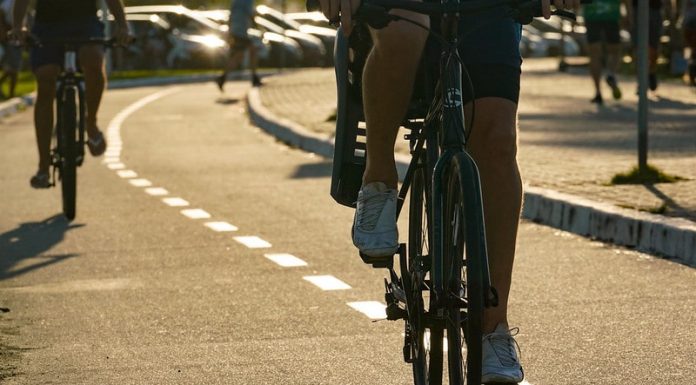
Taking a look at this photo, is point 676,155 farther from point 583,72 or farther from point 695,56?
point 583,72

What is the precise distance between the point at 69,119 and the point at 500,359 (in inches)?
310

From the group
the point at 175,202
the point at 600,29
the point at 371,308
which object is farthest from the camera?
the point at 600,29

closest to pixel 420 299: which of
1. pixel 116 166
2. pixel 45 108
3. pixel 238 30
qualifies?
pixel 45 108

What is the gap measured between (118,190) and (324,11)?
9815 millimetres

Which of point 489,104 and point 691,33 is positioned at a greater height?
point 489,104

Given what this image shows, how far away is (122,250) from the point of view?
11031mm

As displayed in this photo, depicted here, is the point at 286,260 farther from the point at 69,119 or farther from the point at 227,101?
the point at 227,101

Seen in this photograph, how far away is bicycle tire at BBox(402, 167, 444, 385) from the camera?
18.0ft

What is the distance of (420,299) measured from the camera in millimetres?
5602

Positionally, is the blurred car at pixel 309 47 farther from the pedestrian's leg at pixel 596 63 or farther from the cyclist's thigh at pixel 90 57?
the cyclist's thigh at pixel 90 57

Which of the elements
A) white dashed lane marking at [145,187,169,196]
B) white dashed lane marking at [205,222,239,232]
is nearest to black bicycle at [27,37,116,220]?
white dashed lane marking at [205,222,239,232]

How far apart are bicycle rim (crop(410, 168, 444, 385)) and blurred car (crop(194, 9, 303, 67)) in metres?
36.9

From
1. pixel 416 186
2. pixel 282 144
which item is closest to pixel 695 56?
pixel 282 144

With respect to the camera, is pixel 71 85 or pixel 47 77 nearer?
pixel 71 85
